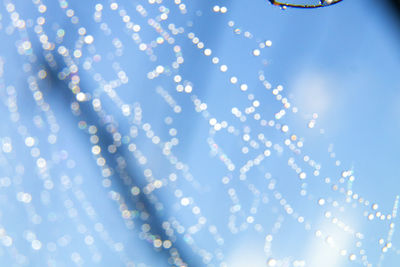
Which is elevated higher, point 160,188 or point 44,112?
point 44,112

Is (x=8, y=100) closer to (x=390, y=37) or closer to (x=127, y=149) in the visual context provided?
(x=127, y=149)

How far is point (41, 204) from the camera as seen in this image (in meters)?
0.88

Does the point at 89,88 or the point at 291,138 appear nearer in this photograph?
the point at 89,88

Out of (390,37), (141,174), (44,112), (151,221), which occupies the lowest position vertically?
(151,221)

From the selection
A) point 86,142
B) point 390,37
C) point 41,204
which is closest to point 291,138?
point 390,37

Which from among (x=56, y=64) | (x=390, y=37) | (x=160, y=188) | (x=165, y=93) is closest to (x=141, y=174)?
(x=160, y=188)

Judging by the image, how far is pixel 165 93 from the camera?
99cm

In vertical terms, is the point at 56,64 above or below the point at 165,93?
above

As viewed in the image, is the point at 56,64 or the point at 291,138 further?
the point at 291,138

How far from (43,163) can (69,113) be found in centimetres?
13

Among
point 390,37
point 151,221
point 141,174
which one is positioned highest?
point 390,37

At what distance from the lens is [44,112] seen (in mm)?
875

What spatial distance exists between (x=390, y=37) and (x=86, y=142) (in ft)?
2.41

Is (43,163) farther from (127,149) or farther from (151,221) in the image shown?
(151,221)
